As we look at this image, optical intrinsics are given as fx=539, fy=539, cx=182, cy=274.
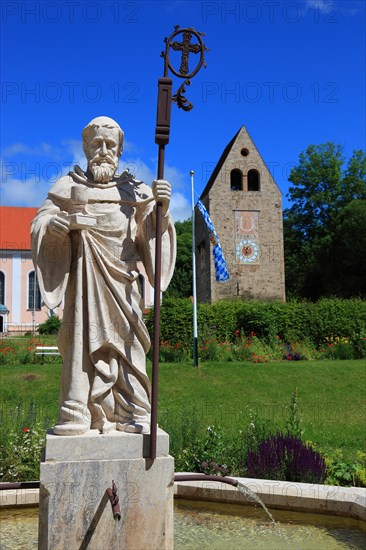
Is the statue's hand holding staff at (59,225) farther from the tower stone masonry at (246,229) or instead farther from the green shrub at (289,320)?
the tower stone masonry at (246,229)

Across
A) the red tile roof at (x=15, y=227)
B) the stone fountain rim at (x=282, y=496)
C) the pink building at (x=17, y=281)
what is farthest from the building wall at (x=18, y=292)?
the stone fountain rim at (x=282, y=496)

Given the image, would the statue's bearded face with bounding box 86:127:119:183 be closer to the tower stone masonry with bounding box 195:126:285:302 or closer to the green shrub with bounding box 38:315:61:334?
the tower stone masonry with bounding box 195:126:285:302

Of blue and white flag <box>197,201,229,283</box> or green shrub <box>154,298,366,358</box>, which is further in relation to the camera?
green shrub <box>154,298,366,358</box>

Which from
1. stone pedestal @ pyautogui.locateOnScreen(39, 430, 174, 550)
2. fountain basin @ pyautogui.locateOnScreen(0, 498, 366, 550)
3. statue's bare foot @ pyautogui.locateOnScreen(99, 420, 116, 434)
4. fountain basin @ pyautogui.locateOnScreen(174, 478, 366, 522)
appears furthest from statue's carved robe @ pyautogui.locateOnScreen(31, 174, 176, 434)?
fountain basin @ pyautogui.locateOnScreen(174, 478, 366, 522)

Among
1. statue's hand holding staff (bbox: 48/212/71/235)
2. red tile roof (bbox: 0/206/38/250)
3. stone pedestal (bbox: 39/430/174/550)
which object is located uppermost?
red tile roof (bbox: 0/206/38/250)

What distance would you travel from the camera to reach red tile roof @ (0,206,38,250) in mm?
47312

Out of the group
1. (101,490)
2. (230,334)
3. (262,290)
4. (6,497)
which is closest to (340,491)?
(101,490)

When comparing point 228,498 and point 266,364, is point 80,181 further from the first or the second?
point 266,364

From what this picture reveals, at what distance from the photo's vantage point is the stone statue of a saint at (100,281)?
368 cm

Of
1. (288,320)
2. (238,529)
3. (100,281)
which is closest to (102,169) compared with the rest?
(100,281)

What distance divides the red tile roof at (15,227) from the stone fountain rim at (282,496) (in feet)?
144

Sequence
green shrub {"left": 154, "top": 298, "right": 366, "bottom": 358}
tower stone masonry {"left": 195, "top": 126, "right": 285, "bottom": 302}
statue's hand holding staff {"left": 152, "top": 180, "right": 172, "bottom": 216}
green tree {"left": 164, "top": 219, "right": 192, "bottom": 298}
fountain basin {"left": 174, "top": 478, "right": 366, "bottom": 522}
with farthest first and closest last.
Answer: green tree {"left": 164, "top": 219, "right": 192, "bottom": 298}
tower stone masonry {"left": 195, "top": 126, "right": 285, "bottom": 302}
green shrub {"left": 154, "top": 298, "right": 366, "bottom": 358}
fountain basin {"left": 174, "top": 478, "right": 366, "bottom": 522}
statue's hand holding staff {"left": 152, "top": 180, "right": 172, "bottom": 216}

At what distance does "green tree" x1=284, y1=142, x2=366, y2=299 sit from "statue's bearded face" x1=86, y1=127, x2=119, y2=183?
37389mm

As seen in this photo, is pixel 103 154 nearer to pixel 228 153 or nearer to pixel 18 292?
pixel 228 153
